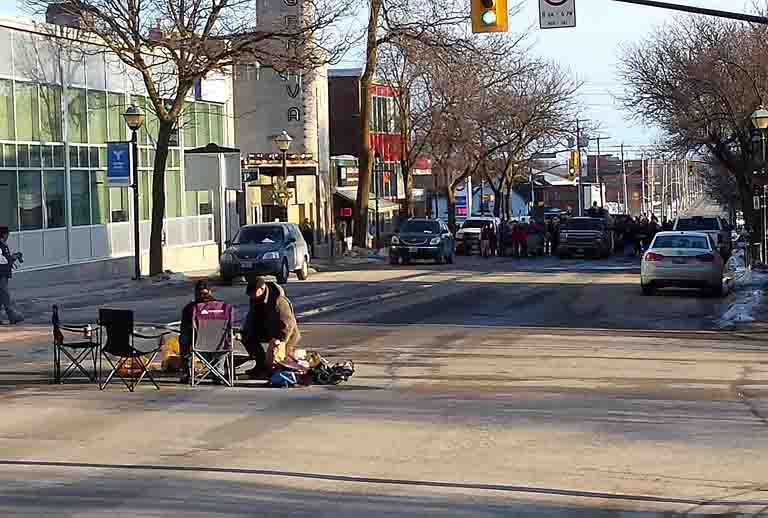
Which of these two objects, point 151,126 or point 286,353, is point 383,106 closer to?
point 151,126

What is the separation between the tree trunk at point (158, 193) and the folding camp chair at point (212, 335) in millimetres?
21721

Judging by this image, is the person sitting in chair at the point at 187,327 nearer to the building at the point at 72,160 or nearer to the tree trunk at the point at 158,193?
the building at the point at 72,160

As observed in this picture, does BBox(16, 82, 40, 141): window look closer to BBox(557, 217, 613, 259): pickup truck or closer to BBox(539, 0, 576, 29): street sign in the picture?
BBox(539, 0, 576, 29): street sign

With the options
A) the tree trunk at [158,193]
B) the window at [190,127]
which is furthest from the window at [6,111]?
the window at [190,127]

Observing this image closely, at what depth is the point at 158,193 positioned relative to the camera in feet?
121

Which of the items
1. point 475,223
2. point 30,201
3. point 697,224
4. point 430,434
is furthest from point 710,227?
point 430,434

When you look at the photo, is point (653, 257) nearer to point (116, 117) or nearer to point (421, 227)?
point (116, 117)

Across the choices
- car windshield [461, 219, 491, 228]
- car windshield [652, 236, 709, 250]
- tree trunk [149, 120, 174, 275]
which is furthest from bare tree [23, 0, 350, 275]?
car windshield [461, 219, 491, 228]

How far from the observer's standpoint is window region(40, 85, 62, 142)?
3747cm

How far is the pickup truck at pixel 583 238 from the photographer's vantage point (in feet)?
184

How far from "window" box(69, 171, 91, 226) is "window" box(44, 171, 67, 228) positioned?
22.7 inches

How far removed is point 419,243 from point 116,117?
42.3 ft

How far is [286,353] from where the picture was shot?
16.2 meters

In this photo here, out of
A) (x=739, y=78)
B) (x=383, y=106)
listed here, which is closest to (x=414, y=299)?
(x=739, y=78)
